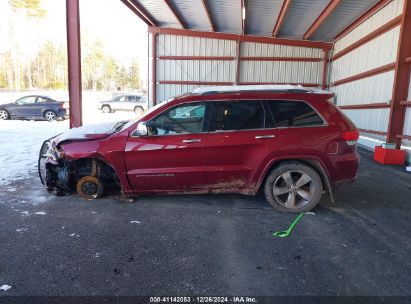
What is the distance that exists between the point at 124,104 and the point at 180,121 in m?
20.7

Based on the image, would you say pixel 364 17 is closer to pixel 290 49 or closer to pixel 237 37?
pixel 290 49

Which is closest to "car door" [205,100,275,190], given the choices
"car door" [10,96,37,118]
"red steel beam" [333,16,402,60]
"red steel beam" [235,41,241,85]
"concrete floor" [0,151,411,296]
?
"concrete floor" [0,151,411,296]

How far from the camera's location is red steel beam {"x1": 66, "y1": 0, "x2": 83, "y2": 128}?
7.55 metres

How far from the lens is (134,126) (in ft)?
14.0

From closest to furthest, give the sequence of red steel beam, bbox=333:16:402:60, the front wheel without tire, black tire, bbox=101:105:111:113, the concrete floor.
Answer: the concrete floor
the front wheel without tire
red steel beam, bbox=333:16:402:60
black tire, bbox=101:105:111:113

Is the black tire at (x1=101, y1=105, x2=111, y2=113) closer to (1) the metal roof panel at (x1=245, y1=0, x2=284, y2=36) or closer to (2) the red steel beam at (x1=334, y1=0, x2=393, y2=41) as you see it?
(1) the metal roof panel at (x1=245, y1=0, x2=284, y2=36)

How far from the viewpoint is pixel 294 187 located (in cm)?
415

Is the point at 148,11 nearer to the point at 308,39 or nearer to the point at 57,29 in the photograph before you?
the point at 308,39

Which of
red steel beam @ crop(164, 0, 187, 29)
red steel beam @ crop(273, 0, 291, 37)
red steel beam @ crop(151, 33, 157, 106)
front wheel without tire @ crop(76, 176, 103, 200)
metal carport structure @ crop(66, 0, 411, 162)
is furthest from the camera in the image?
red steel beam @ crop(151, 33, 157, 106)

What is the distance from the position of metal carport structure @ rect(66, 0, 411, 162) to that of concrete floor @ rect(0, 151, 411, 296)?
4404 mm

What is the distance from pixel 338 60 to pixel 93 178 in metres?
12.3

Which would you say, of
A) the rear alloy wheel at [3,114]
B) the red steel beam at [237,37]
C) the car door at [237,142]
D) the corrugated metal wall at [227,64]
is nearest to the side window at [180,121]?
the car door at [237,142]

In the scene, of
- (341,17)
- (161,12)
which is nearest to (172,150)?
(341,17)

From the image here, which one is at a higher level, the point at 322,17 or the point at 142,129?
the point at 322,17
